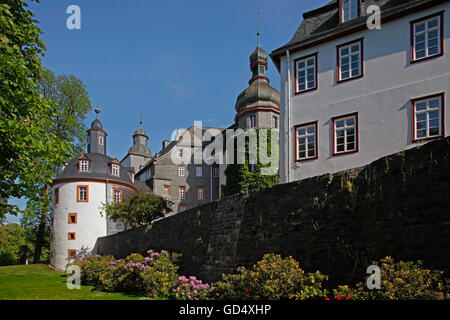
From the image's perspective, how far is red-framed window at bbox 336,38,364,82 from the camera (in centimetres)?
1506

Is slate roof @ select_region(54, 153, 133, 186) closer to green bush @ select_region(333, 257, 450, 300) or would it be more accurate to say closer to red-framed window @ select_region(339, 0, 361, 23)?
red-framed window @ select_region(339, 0, 361, 23)

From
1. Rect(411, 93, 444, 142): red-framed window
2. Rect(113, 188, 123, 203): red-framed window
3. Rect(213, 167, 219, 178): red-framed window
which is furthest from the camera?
Rect(213, 167, 219, 178): red-framed window

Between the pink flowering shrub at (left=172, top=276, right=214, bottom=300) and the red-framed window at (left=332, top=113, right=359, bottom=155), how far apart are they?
785 cm

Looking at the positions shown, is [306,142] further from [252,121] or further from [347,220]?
[252,121]

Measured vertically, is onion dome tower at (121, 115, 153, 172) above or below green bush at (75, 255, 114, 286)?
above

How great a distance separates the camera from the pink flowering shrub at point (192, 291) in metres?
10.6

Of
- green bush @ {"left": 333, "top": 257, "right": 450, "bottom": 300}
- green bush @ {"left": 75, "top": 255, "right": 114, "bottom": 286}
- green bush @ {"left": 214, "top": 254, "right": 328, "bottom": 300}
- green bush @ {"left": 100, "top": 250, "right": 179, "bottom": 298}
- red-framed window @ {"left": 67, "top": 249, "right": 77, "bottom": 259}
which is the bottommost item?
red-framed window @ {"left": 67, "top": 249, "right": 77, "bottom": 259}

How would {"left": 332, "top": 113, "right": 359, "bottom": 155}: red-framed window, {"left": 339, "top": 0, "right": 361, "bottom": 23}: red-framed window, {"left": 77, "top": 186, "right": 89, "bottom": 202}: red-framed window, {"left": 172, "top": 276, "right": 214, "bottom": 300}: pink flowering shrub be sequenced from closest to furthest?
{"left": 172, "top": 276, "right": 214, "bottom": 300}: pink flowering shrub → {"left": 332, "top": 113, "right": 359, "bottom": 155}: red-framed window → {"left": 339, "top": 0, "right": 361, "bottom": 23}: red-framed window → {"left": 77, "top": 186, "right": 89, "bottom": 202}: red-framed window

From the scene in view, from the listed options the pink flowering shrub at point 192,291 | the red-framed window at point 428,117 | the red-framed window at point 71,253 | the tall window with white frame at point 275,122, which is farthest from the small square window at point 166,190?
the red-framed window at point 428,117

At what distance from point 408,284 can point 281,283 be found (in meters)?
2.77

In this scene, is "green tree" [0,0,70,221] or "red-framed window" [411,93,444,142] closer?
"green tree" [0,0,70,221]

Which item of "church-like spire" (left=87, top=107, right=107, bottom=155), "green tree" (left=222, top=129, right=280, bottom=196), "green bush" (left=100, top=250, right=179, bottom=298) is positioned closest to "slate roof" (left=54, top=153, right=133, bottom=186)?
"church-like spire" (left=87, top=107, right=107, bottom=155)

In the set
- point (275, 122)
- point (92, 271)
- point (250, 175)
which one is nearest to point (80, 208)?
point (250, 175)
